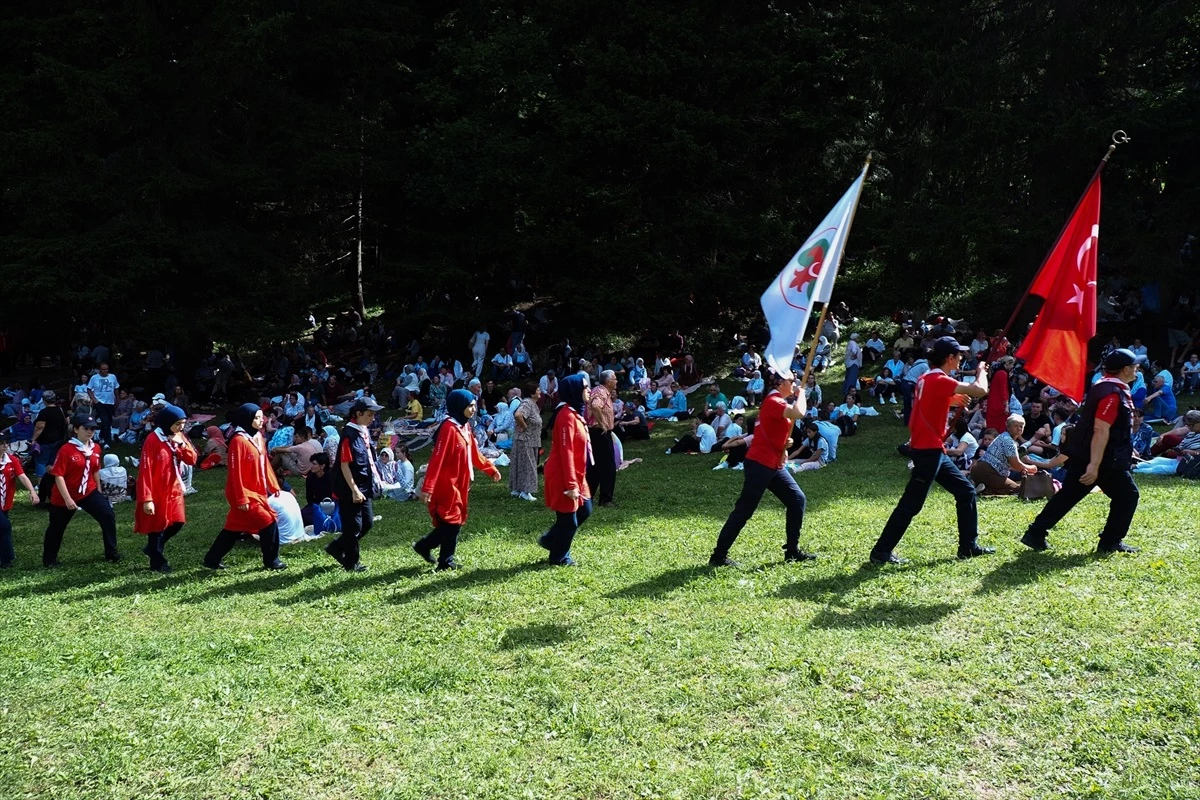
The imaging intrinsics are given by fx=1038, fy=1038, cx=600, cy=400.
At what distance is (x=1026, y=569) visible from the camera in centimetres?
852

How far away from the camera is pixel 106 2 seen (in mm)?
28406

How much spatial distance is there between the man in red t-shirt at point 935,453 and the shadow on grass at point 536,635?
302 centimetres

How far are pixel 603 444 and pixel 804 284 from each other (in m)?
4.68

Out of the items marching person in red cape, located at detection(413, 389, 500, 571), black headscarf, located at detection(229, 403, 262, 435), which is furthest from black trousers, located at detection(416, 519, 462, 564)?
black headscarf, located at detection(229, 403, 262, 435)

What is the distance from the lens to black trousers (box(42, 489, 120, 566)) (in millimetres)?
10656

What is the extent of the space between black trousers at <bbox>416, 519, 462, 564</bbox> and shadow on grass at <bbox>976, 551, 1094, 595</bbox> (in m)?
4.56

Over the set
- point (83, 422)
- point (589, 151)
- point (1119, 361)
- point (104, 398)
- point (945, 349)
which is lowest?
point (104, 398)

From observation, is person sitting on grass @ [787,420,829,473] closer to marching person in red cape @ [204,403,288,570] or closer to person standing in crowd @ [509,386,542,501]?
person standing in crowd @ [509,386,542,501]

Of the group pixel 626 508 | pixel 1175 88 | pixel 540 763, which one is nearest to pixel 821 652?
pixel 540 763

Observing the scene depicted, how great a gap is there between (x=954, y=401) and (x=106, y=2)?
27911 mm

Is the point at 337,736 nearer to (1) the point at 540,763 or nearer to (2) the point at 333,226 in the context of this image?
(1) the point at 540,763

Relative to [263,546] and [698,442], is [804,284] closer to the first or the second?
[263,546]

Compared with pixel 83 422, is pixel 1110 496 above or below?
below

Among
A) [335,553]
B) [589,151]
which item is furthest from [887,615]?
[589,151]
